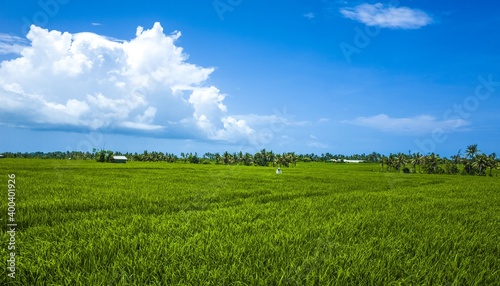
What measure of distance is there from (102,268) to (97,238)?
1.67 metres

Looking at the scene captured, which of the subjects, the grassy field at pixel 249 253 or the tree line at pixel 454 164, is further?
the tree line at pixel 454 164

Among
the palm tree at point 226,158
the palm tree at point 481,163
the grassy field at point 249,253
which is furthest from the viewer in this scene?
the palm tree at point 226,158

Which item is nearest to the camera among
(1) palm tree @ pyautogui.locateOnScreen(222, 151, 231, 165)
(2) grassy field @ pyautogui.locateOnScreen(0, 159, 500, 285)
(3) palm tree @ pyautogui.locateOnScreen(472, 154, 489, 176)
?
(2) grassy field @ pyautogui.locateOnScreen(0, 159, 500, 285)

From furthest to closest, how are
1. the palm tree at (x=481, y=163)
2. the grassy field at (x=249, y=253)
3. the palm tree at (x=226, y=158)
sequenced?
the palm tree at (x=226, y=158) < the palm tree at (x=481, y=163) < the grassy field at (x=249, y=253)

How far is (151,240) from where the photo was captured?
16.2ft

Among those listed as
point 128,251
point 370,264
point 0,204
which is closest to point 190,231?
point 128,251

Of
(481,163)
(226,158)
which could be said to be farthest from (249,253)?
(226,158)

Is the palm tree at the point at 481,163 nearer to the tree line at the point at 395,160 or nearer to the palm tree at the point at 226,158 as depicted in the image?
the tree line at the point at 395,160

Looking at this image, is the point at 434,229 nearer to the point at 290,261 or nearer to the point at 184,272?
the point at 290,261

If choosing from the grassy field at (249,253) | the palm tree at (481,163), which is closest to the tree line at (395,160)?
the palm tree at (481,163)

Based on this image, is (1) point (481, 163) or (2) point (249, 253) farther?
(1) point (481, 163)

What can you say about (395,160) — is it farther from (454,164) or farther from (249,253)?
(249,253)

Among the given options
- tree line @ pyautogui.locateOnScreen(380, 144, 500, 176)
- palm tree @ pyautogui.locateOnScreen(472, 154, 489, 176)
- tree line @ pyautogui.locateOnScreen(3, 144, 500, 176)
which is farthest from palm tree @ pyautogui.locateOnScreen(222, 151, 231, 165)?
palm tree @ pyautogui.locateOnScreen(472, 154, 489, 176)

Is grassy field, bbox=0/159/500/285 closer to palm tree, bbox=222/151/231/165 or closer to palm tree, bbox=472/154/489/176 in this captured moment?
palm tree, bbox=472/154/489/176
